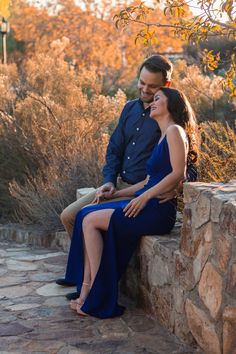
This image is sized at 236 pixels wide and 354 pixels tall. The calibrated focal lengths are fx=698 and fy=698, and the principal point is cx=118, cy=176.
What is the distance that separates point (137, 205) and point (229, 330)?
1.20m

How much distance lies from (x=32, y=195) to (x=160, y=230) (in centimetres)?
299

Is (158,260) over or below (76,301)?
over

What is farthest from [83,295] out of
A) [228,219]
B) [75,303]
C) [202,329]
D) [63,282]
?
[228,219]

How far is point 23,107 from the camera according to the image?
8766mm

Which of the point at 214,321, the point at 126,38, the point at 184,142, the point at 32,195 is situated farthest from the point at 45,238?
the point at 126,38

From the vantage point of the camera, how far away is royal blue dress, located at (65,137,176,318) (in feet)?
14.8

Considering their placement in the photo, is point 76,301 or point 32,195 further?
point 32,195

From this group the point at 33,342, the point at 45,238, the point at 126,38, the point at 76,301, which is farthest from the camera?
the point at 126,38

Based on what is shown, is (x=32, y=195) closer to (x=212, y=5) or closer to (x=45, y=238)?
(x=45, y=238)

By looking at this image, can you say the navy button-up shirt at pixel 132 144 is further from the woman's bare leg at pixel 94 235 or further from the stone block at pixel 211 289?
the stone block at pixel 211 289

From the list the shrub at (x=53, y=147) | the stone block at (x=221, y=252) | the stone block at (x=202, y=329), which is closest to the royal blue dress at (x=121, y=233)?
the stone block at (x=202, y=329)

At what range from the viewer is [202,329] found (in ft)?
12.5

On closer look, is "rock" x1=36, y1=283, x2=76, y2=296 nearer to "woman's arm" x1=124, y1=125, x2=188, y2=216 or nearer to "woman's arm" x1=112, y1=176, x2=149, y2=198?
"woman's arm" x1=112, y1=176, x2=149, y2=198

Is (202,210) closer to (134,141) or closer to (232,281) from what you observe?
(232,281)
